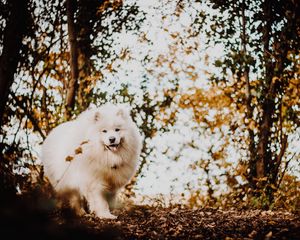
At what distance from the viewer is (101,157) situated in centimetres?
546

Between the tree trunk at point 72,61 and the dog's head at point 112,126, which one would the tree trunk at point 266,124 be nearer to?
the dog's head at point 112,126

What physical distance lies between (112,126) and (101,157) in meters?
0.41

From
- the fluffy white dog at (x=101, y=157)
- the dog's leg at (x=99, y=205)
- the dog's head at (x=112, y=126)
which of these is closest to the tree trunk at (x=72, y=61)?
the fluffy white dog at (x=101, y=157)

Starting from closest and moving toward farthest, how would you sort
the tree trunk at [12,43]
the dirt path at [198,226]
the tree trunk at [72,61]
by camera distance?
the dirt path at [198,226] < the tree trunk at [12,43] < the tree trunk at [72,61]

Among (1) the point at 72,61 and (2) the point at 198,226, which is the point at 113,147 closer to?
(2) the point at 198,226

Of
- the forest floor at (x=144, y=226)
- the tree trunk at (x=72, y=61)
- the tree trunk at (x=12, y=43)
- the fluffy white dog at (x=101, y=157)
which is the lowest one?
the forest floor at (x=144, y=226)

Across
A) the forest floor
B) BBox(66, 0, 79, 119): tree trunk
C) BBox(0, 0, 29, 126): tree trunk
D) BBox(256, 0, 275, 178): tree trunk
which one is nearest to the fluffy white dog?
the forest floor

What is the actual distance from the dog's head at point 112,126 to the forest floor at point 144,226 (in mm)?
860

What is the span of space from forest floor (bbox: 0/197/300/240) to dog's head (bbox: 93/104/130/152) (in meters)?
0.86

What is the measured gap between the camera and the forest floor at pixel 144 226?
1.22 m

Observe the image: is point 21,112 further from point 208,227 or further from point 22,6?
point 208,227

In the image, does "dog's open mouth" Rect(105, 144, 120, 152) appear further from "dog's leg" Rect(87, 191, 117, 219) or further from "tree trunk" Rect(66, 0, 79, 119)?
"tree trunk" Rect(66, 0, 79, 119)

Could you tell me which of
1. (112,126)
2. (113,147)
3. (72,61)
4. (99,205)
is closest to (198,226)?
(99,205)

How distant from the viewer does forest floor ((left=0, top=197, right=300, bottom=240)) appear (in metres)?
1.22
